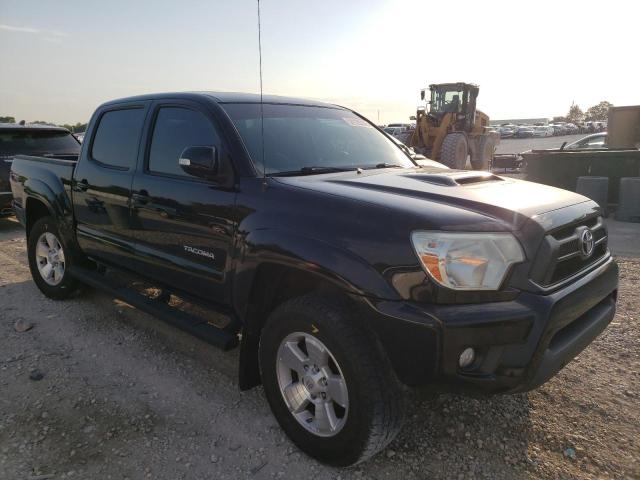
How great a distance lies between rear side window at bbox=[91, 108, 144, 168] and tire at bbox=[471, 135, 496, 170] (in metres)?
13.5

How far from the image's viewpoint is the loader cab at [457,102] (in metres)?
15.5

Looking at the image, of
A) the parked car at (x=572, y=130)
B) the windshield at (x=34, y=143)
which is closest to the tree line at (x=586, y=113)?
the parked car at (x=572, y=130)

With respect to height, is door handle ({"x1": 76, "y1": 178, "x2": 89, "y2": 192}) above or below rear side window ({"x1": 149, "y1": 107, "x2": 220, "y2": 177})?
below

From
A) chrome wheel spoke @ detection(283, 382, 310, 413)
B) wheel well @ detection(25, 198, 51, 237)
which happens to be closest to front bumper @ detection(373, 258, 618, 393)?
chrome wheel spoke @ detection(283, 382, 310, 413)

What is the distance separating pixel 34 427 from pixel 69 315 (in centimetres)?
185

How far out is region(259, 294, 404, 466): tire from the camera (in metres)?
2.24

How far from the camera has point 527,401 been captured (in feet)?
10.1

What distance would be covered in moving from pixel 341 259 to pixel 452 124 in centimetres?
1429

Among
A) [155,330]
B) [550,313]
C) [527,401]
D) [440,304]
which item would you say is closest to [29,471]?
[155,330]

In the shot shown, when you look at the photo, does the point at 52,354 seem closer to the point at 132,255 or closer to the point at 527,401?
the point at 132,255

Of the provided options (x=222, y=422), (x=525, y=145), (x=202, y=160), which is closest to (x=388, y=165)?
(x=202, y=160)

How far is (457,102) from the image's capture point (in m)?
15.6

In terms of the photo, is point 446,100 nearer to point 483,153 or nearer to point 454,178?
point 483,153

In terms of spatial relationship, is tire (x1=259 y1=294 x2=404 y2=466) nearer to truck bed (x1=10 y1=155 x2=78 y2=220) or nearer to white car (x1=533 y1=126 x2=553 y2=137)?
truck bed (x1=10 y1=155 x2=78 y2=220)
